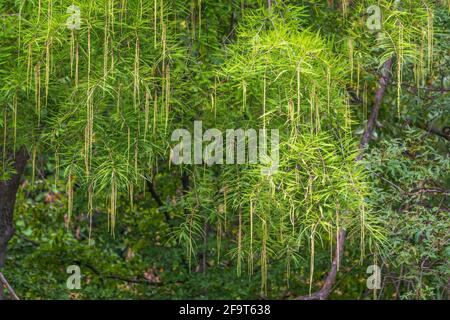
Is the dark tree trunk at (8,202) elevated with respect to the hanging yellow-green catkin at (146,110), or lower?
lower

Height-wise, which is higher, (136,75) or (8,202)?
(136,75)

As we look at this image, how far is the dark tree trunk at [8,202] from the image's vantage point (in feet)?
20.9

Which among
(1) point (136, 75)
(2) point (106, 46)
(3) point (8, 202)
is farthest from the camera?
(3) point (8, 202)

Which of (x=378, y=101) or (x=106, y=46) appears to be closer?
(x=106, y=46)

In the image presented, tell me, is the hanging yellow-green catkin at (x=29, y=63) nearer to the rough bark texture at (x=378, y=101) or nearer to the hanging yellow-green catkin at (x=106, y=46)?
the hanging yellow-green catkin at (x=106, y=46)

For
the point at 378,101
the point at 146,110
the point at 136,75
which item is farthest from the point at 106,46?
the point at 378,101

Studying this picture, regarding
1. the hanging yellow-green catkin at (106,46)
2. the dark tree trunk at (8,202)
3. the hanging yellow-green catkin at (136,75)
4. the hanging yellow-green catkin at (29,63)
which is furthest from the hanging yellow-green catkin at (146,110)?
the dark tree trunk at (8,202)

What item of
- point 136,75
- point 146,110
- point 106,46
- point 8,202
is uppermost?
point 106,46

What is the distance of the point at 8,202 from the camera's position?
6.51m

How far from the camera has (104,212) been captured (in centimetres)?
716

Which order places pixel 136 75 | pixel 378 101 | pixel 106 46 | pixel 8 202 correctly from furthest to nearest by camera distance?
pixel 8 202 < pixel 378 101 < pixel 106 46 < pixel 136 75

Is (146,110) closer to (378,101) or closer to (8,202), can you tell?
(378,101)
